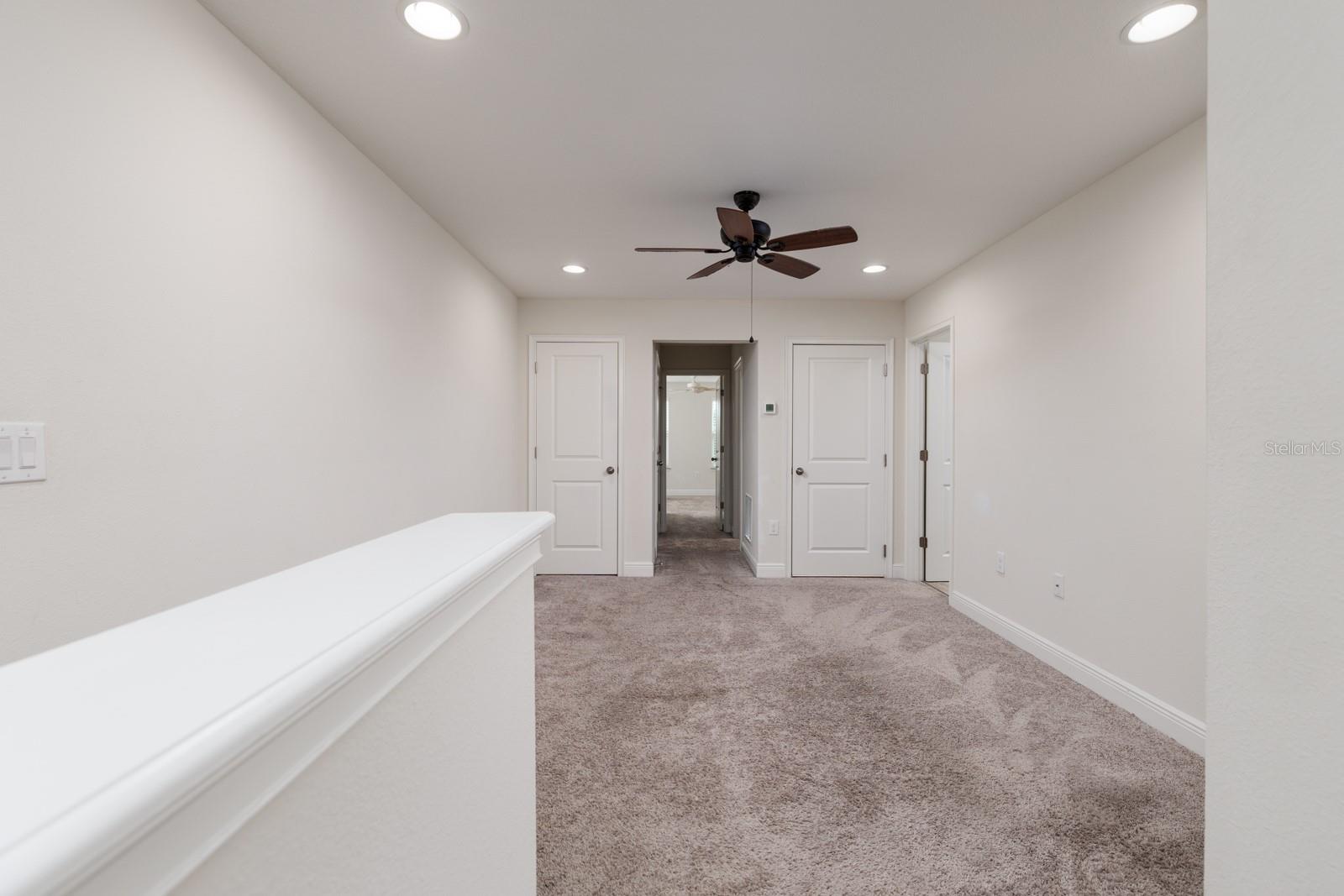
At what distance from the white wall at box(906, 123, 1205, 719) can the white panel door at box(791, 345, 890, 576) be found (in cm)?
120

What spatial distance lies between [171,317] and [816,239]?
7.62 ft

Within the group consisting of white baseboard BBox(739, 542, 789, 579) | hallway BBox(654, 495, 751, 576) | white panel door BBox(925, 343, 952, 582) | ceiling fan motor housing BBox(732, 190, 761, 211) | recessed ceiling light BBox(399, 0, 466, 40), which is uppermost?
recessed ceiling light BBox(399, 0, 466, 40)

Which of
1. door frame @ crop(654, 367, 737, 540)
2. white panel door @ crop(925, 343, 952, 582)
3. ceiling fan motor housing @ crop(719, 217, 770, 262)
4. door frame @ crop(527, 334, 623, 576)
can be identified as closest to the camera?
ceiling fan motor housing @ crop(719, 217, 770, 262)

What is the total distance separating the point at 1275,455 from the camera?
30.3 inches

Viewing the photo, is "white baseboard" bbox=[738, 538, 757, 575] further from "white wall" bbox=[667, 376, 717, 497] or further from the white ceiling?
"white wall" bbox=[667, 376, 717, 497]

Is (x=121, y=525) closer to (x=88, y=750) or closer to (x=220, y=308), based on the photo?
(x=220, y=308)

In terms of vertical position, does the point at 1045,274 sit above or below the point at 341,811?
above

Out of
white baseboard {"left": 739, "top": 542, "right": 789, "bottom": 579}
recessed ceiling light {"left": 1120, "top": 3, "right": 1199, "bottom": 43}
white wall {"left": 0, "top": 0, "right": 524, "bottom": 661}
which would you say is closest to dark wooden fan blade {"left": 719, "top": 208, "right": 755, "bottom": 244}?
recessed ceiling light {"left": 1120, "top": 3, "right": 1199, "bottom": 43}

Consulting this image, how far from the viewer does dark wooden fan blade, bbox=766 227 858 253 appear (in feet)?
8.25

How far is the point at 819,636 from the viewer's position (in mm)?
3418

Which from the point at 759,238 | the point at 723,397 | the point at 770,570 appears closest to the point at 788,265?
the point at 759,238

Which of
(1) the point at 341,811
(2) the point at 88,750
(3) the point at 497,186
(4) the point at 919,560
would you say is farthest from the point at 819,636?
(2) the point at 88,750

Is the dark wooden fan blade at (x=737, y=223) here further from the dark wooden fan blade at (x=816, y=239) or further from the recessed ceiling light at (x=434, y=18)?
the recessed ceiling light at (x=434, y=18)

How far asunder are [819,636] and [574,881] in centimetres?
220
